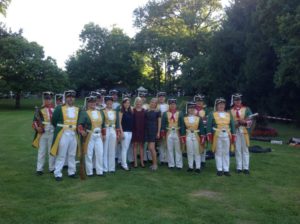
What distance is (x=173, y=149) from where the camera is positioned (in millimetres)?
Result: 11273

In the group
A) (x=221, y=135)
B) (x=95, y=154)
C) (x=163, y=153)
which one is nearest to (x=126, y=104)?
(x=95, y=154)

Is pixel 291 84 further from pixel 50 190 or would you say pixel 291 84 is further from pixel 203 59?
pixel 50 190

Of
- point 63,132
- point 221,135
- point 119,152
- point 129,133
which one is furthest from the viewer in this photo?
point 119,152

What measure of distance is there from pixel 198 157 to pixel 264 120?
1126cm

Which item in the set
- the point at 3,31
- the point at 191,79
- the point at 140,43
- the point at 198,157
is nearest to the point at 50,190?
the point at 198,157

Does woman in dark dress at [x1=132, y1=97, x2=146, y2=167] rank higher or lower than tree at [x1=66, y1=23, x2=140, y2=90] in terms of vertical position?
lower

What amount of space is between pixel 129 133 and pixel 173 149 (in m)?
1.30

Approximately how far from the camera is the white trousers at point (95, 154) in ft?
32.9

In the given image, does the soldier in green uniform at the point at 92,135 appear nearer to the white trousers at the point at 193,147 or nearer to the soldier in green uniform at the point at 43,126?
the soldier in green uniform at the point at 43,126

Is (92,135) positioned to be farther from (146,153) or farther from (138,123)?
(146,153)

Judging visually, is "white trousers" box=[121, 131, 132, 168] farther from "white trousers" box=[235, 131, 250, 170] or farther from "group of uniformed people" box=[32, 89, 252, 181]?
"white trousers" box=[235, 131, 250, 170]

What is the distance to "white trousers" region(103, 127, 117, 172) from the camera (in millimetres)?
10508

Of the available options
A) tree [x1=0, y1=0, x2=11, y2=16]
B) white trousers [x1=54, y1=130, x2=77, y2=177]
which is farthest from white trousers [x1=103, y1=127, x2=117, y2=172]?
tree [x1=0, y1=0, x2=11, y2=16]

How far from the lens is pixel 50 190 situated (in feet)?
28.4
